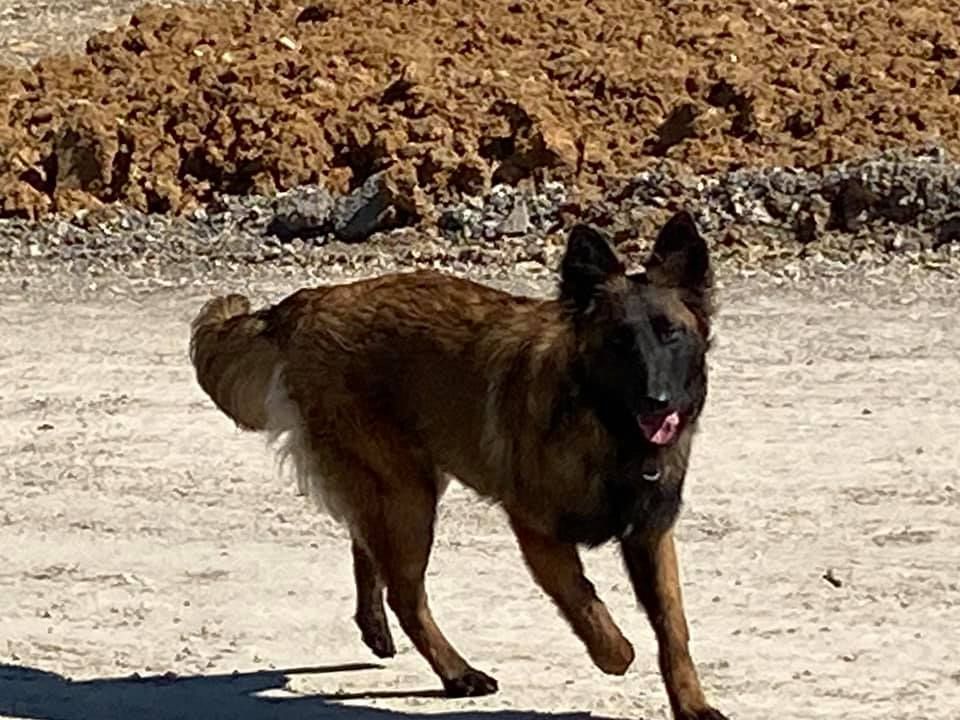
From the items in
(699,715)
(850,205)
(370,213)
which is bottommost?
(370,213)

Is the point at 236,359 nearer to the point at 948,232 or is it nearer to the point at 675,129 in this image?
the point at 948,232

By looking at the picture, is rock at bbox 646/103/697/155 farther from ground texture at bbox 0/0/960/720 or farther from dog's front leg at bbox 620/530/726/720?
dog's front leg at bbox 620/530/726/720

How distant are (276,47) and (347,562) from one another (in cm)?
1198

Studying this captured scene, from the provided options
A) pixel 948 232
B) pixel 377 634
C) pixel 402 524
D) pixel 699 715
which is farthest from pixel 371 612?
pixel 948 232

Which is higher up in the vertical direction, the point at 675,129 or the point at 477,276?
the point at 675,129

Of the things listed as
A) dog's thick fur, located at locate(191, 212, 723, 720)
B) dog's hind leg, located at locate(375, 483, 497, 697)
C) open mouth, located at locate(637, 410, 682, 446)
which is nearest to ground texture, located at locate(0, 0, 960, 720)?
dog's hind leg, located at locate(375, 483, 497, 697)

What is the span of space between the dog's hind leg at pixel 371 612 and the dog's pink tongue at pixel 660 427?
1570 mm

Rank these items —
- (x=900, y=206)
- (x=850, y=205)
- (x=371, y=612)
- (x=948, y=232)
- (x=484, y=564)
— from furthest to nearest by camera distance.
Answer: (x=850, y=205) → (x=900, y=206) → (x=948, y=232) → (x=484, y=564) → (x=371, y=612)

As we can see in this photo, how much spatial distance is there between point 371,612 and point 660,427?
171 cm

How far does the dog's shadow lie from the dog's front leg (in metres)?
0.40

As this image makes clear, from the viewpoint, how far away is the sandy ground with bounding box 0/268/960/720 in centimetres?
777

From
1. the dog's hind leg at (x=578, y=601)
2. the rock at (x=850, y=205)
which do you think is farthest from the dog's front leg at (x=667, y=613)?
the rock at (x=850, y=205)

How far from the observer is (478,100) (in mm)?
18375

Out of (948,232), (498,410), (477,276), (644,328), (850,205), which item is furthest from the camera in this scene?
(850,205)
